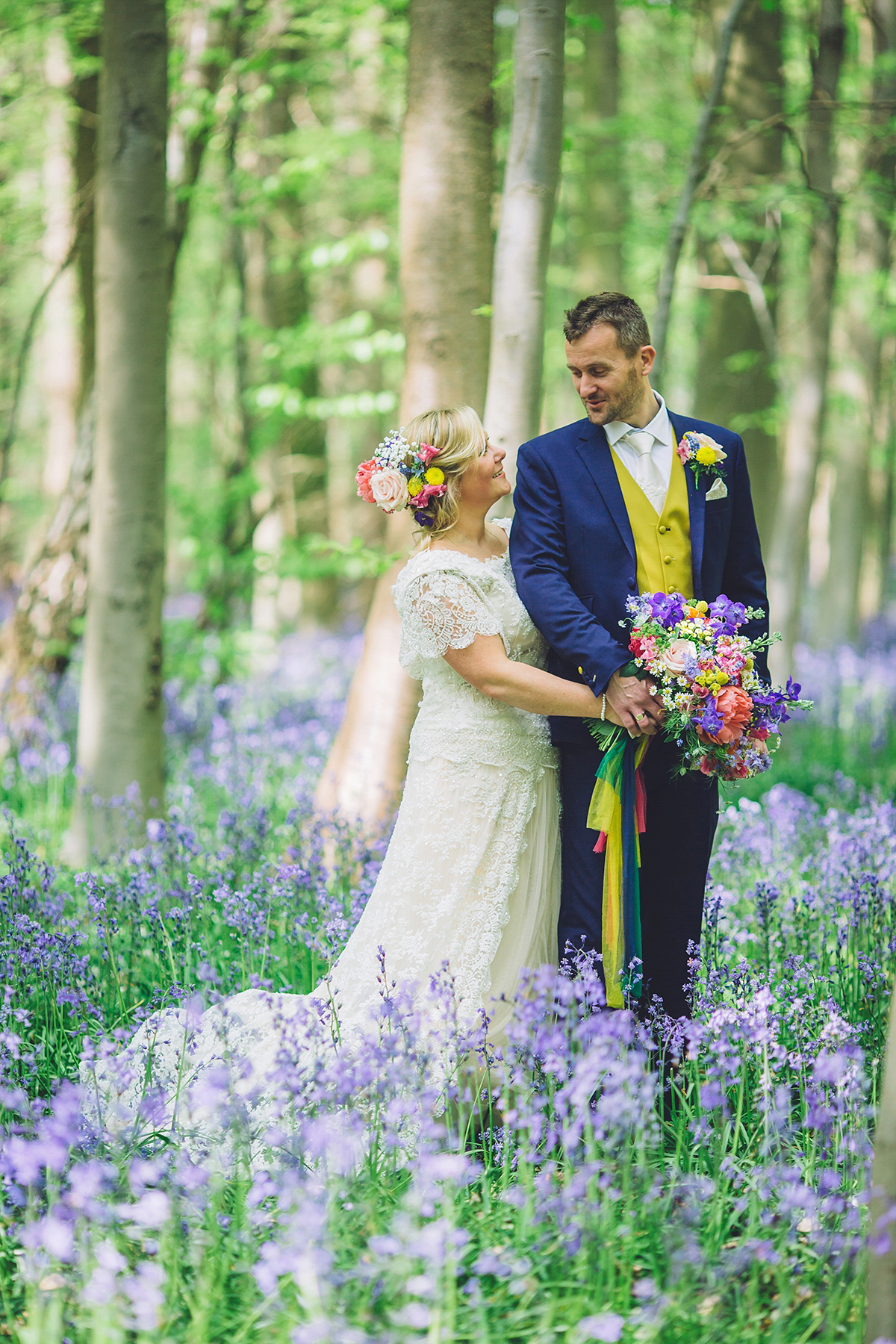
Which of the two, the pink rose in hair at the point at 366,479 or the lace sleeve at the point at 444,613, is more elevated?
the pink rose in hair at the point at 366,479

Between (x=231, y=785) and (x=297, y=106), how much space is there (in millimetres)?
10939

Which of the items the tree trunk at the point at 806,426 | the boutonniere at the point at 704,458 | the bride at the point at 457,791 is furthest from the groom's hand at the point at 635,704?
the tree trunk at the point at 806,426

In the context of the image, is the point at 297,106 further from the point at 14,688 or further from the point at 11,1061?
the point at 11,1061

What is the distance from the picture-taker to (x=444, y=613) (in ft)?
10.2

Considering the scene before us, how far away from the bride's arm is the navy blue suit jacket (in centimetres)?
7

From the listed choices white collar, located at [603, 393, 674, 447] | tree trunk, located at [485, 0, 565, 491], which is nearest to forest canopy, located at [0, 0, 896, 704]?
tree trunk, located at [485, 0, 565, 491]

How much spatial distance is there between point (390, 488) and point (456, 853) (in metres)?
1.14

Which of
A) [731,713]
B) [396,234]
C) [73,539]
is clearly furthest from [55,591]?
[731,713]

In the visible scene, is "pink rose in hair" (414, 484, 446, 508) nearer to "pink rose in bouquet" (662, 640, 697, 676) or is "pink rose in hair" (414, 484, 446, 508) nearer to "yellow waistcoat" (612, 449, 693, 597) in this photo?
"yellow waistcoat" (612, 449, 693, 597)

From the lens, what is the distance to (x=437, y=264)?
488cm

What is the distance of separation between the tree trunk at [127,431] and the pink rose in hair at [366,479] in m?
2.14

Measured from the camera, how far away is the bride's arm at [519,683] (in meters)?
3.07

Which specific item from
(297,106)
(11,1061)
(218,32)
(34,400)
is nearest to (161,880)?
(11,1061)

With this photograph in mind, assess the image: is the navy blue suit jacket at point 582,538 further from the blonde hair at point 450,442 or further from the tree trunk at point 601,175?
the tree trunk at point 601,175
